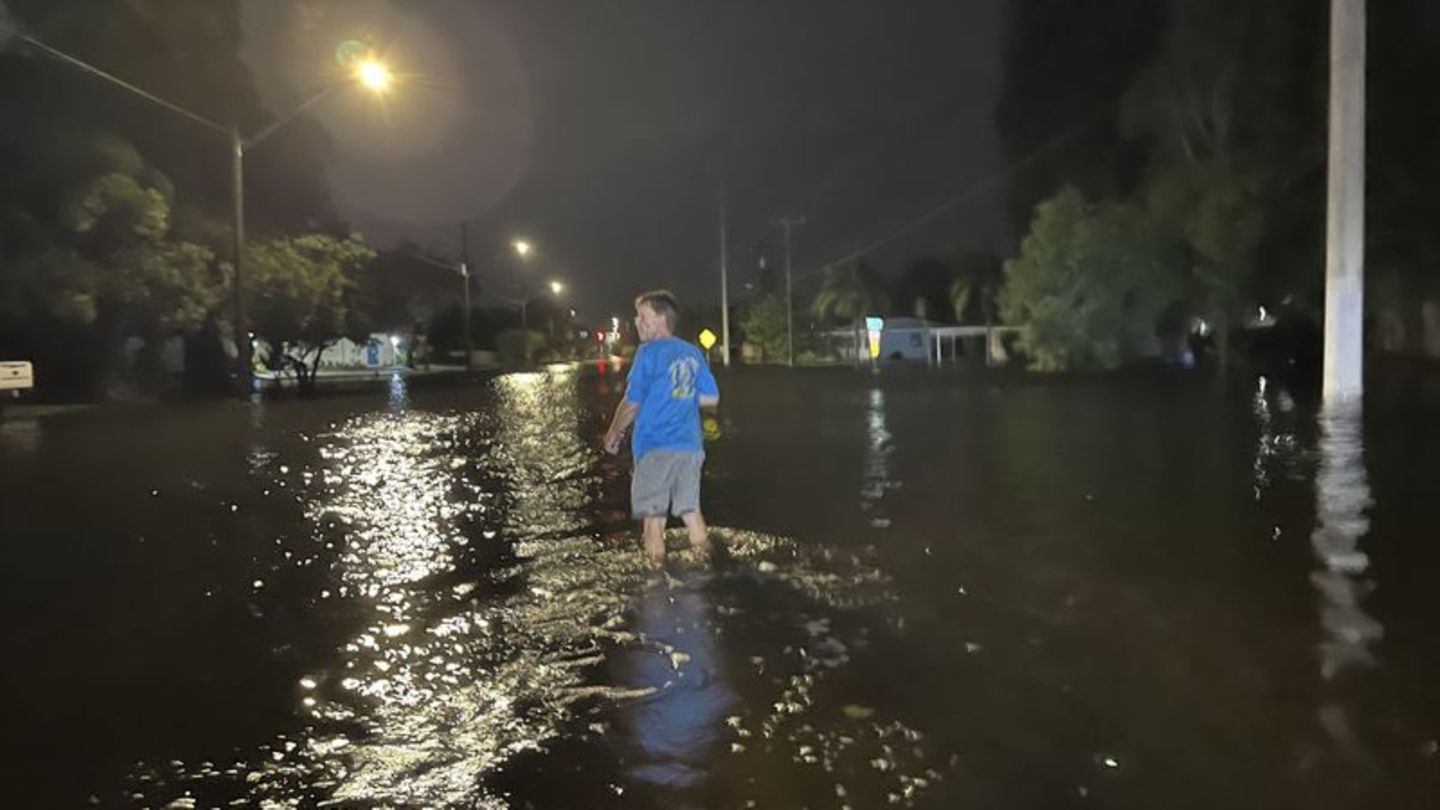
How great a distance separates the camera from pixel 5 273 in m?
25.6

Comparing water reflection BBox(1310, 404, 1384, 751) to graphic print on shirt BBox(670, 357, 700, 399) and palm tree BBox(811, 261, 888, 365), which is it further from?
palm tree BBox(811, 261, 888, 365)

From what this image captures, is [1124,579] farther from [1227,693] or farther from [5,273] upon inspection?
[5,273]

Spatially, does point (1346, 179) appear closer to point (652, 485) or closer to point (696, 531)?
point (696, 531)

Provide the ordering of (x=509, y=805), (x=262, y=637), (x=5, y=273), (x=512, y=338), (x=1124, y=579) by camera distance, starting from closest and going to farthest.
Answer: (x=509, y=805) → (x=262, y=637) → (x=1124, y=579) → (x=5, y=273) → (x=512, y=338)

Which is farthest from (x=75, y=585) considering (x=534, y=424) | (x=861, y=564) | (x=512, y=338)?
(x=512, y=338)

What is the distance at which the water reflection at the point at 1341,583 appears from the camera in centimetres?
468

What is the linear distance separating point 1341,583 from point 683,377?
11.8ft

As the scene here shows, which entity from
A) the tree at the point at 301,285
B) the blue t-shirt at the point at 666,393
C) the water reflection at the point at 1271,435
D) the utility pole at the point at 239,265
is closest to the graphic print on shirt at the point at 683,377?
the blue t-shirt at the point at 666,393

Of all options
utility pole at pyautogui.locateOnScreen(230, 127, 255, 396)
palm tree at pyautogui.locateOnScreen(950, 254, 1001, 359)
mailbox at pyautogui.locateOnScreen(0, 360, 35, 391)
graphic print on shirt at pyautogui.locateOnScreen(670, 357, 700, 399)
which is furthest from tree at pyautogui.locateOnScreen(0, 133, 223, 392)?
palm tree at pyautogui.locateOnScreen(950, 254, 1001, 359)

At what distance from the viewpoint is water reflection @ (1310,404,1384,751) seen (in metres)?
4.68

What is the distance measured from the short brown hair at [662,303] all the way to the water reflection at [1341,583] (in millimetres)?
3641

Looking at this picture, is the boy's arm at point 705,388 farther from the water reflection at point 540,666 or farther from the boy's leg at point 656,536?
the water reflection at point 540,666

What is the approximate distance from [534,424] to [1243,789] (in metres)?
16.6

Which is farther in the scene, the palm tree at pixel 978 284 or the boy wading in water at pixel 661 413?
the palm tree at pixel 978 284
